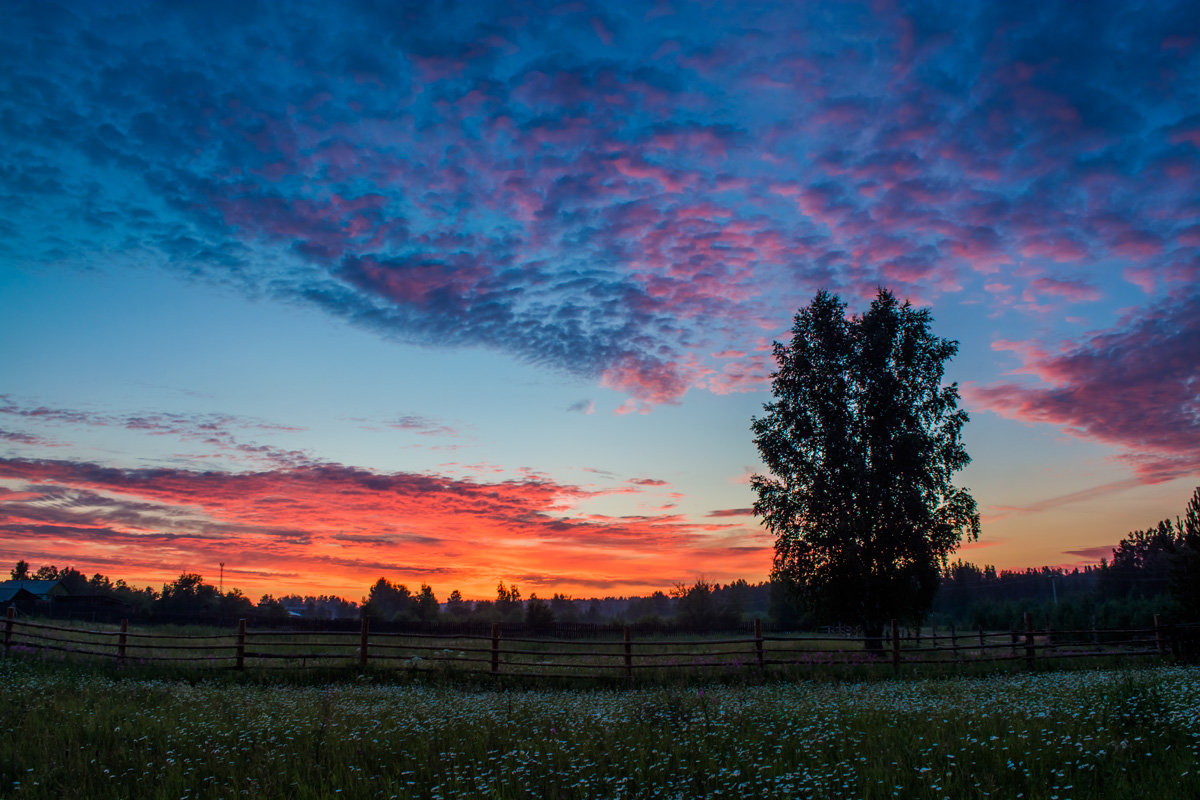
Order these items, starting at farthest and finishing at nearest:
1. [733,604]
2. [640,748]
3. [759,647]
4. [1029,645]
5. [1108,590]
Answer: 1. [1108,590]
2. [733,604]
3. [1029,645]
4. [759,647]
5. [640,748]

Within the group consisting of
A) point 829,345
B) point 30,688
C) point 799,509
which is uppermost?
point 829,345

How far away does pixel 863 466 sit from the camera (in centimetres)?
2541

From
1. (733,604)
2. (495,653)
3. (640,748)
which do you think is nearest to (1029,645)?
(495,653)

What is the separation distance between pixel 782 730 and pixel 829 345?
2177 cm

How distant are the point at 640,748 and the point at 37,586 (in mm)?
92357

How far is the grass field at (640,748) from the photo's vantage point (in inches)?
216

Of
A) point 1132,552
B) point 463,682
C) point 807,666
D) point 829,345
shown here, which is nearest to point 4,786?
point 463,682

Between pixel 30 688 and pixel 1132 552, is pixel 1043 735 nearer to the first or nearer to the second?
pixel 30 688

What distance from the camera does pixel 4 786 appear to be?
7031mm

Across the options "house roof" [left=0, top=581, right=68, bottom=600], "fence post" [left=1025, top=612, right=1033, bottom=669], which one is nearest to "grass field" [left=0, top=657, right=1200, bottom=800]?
"fence post" [left=1025, top=612, right=1033, bottom=669]

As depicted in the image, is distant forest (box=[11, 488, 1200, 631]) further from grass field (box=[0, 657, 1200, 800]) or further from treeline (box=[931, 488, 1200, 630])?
grass field (box=[0, 657, 1200, 800])

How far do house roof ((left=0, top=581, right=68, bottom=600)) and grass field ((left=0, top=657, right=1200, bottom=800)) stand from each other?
265ft

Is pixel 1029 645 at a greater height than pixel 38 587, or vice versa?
pixel 1029 645

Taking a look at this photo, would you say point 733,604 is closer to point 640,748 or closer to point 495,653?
point 495,653
